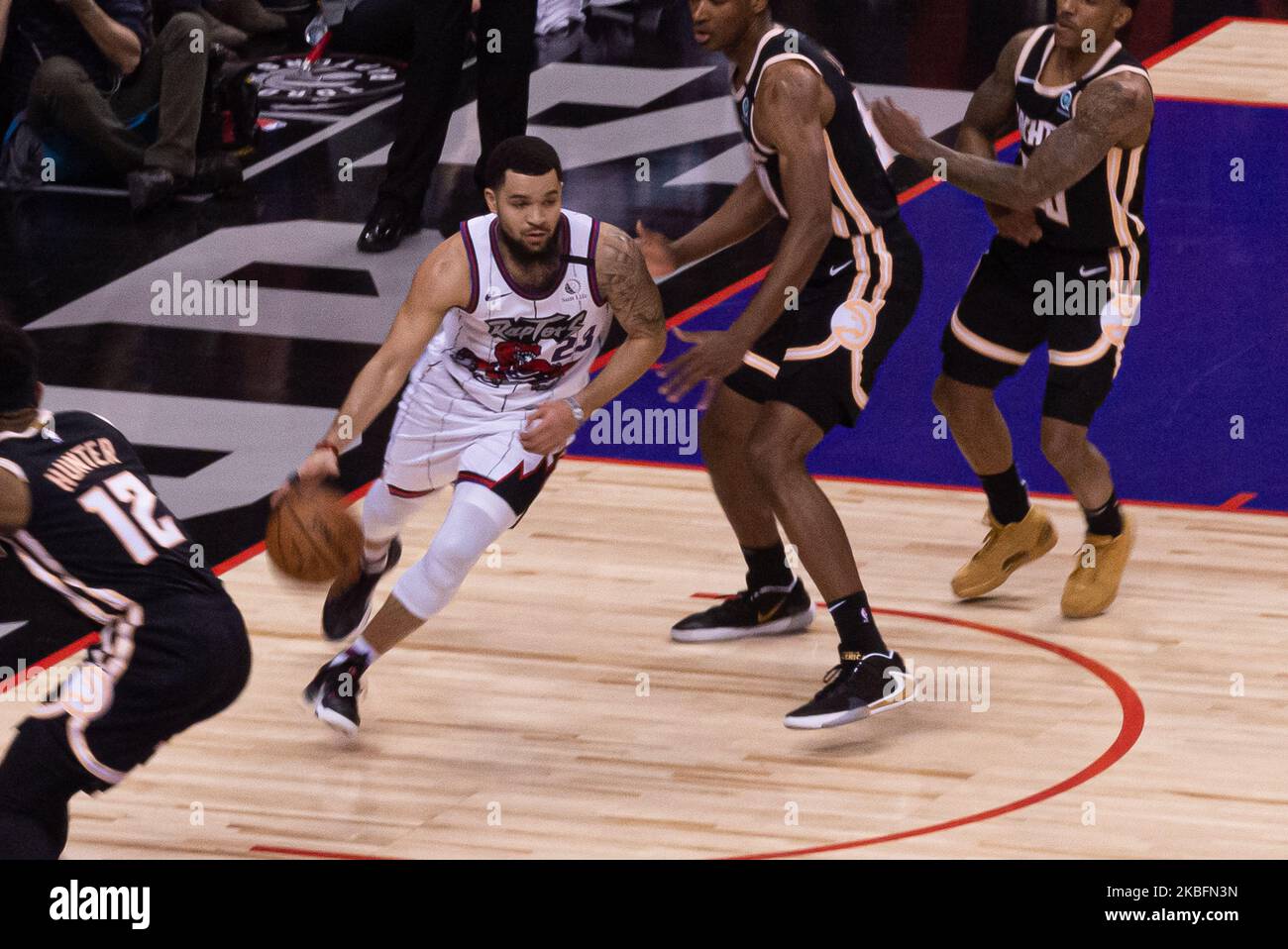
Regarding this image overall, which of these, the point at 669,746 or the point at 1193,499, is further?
the point at 1193,499

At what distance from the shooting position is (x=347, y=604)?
22.7 feet

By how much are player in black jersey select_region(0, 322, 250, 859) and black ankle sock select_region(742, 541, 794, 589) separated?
219cm

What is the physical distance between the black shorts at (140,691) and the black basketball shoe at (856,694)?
1.67 m

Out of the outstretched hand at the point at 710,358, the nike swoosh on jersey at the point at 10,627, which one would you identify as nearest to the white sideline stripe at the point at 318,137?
the nike swoosh on jersey at the point at 10,627

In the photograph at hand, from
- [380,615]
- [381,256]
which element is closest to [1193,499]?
[380,615]

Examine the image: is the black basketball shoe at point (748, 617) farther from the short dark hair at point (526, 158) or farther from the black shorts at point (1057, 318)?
the short dark hair at point (526, 158)

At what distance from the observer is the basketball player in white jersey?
20.1 ft

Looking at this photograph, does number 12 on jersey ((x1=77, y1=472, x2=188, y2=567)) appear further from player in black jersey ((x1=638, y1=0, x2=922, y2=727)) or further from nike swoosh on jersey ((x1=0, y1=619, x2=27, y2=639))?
nike swoosh on jersey ((x1=0, y1=619, x2=27, y2=639))

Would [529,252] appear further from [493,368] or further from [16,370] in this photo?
[16,370]

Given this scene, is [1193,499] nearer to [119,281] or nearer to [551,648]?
[551,648]

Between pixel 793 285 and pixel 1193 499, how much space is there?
99.7 inches

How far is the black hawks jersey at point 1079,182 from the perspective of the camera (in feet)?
22.6

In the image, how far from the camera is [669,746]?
6.21m

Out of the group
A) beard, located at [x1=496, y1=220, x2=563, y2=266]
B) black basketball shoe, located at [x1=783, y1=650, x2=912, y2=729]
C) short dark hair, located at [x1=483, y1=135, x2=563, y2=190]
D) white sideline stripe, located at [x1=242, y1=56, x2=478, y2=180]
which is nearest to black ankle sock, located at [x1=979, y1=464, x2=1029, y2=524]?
black basketball shoe, located at [x1=783, y1=650, x2=912, y2=729]
